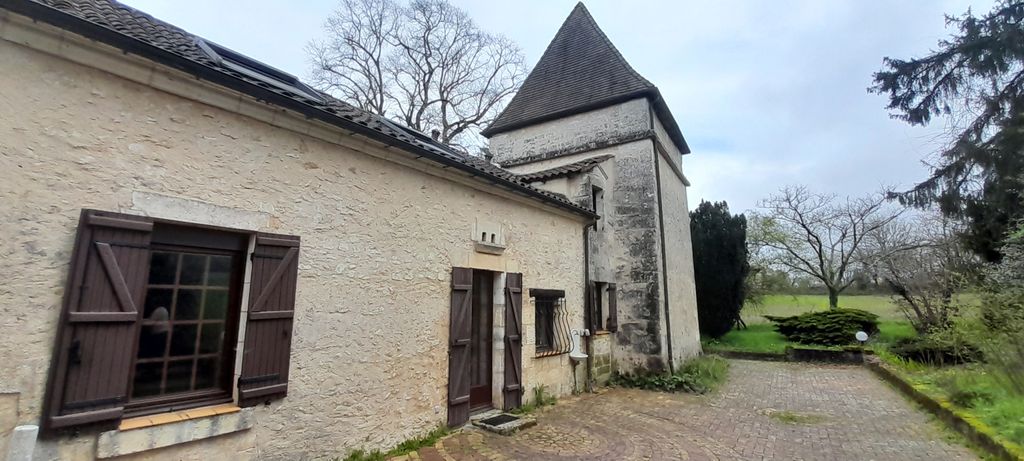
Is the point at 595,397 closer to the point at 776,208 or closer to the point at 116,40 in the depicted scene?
the point at 116,40

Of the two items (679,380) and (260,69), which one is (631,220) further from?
(260,69)

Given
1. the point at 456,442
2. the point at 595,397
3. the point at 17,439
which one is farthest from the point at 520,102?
the point at 17,439

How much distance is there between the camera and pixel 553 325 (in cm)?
796

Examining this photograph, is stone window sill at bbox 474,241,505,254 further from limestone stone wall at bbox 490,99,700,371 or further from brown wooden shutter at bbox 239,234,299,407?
limestone stone wall at bbox 490,99,700,371

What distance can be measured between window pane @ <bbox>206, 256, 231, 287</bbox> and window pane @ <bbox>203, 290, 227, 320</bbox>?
8 centimetres

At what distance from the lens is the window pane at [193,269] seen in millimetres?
Answer: 3475

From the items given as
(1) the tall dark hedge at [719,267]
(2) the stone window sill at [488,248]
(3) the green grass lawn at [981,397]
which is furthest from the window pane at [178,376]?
(1) the tall dark hedge at [719,267]

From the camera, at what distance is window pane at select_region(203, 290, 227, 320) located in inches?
142

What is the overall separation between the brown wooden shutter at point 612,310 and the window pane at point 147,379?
7867mm

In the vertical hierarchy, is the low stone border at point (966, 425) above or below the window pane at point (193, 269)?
below

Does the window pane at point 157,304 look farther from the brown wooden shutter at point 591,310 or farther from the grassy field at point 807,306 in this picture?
the grassy field at point 807,306

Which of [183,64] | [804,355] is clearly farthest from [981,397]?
[183,64]

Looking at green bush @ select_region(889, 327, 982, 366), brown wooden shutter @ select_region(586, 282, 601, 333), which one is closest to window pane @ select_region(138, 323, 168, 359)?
brown wooden shutter @ select_region(586, 282, 601, 333)

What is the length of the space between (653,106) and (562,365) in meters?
6.56
